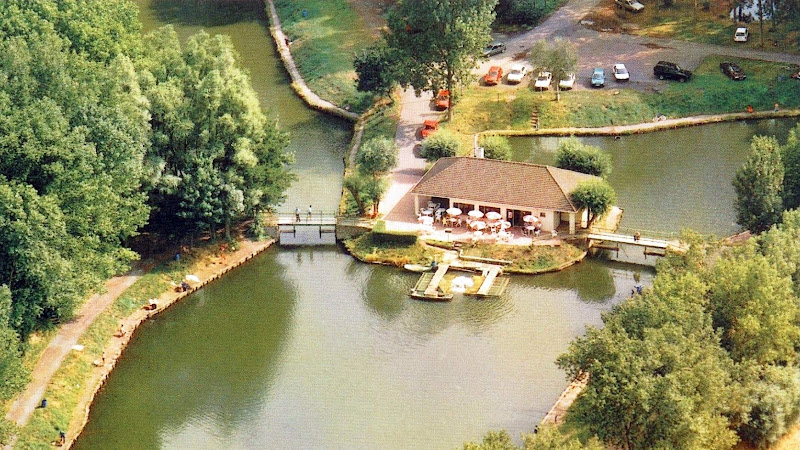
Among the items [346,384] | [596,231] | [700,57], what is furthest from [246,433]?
[700,57]

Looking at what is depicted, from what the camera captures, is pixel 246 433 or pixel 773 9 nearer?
pixel 246 433

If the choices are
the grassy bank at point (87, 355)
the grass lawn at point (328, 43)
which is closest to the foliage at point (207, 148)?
the grassy bank at point (87, 355)

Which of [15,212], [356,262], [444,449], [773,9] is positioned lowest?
[444,449]

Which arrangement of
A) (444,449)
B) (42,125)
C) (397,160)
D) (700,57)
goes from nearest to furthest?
(444,449)
(42,125)
(397,160)
(700,57)

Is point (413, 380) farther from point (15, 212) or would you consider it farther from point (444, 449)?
point (15, 212)

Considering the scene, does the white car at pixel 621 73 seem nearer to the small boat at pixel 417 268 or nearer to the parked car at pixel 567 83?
the parked car at pixel 567 83

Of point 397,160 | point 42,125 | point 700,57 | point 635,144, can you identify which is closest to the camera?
point 42,125

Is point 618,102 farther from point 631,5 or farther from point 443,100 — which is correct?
point 631,5

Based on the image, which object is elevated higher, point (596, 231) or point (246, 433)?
point (596, 231)
